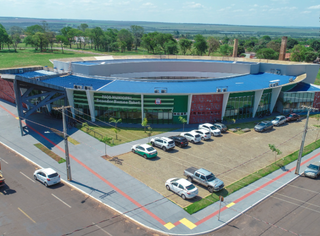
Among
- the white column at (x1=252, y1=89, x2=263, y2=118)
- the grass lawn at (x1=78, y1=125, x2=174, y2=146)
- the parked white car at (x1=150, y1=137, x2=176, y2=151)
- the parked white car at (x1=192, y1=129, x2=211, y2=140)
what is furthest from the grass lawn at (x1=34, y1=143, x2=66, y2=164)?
the white column at (x1=252, y1=89, x2=263, y2=118)

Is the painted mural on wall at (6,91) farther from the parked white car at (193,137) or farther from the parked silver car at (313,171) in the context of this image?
the parked silver car at (313,171)

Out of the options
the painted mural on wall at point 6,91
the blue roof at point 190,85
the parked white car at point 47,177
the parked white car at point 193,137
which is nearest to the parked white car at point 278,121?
the blue roof at point 190,85

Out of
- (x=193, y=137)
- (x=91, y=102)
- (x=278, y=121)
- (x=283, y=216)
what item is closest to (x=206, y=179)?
(x=283, y=216)

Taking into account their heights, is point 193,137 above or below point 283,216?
above

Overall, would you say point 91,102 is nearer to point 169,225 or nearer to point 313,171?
point 169,225

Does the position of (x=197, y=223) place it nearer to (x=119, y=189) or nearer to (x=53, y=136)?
(x=119, y=189)

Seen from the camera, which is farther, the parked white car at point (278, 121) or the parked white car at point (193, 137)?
the parked white car at point (278, 121)

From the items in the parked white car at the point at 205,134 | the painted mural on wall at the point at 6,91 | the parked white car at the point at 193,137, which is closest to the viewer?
the parked white car at the point at 193,137
